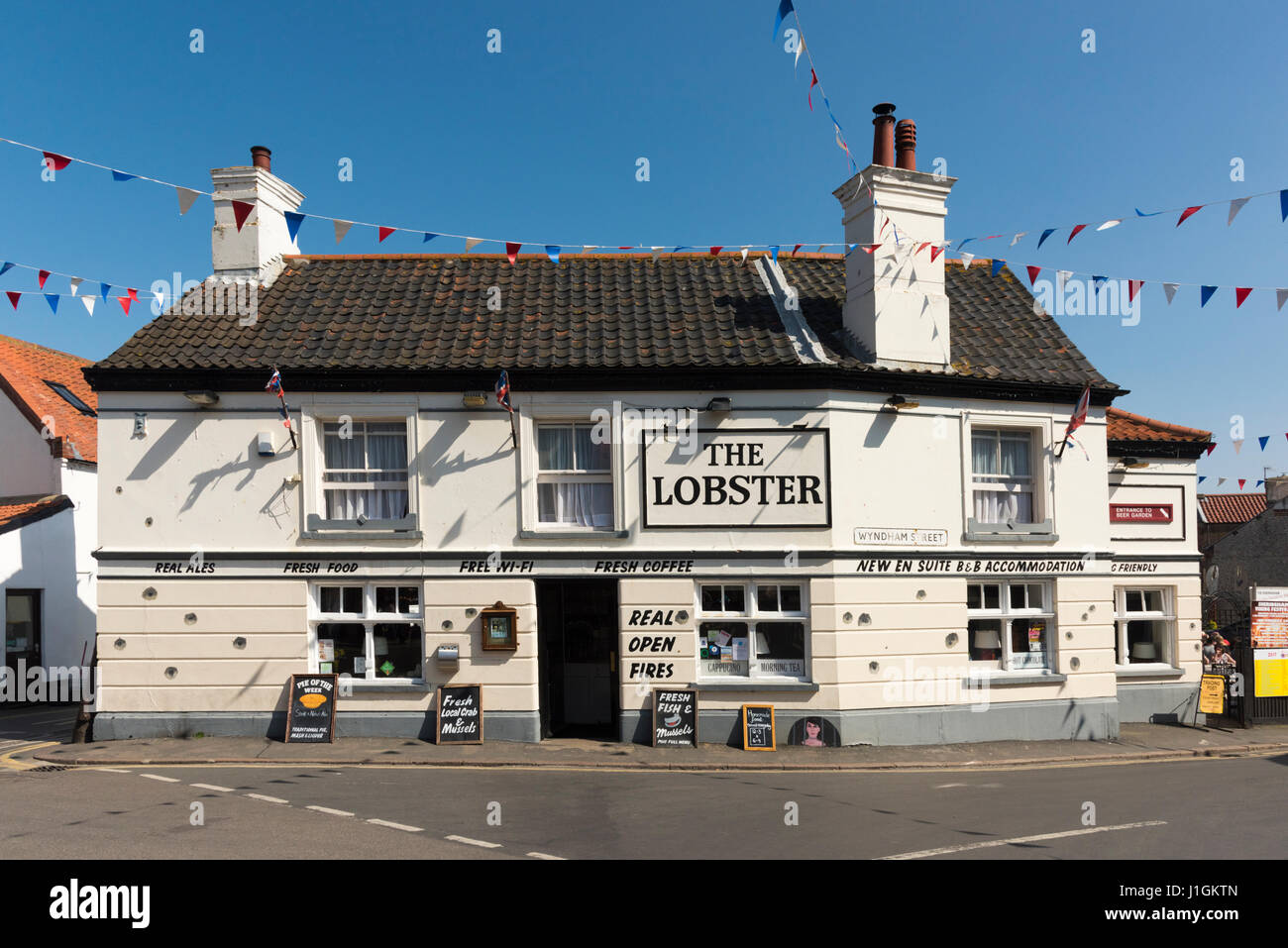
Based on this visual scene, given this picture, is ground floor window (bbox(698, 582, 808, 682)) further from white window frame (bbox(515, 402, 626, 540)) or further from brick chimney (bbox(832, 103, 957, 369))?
brick chimney (bbox(832, 103, 957, 369))

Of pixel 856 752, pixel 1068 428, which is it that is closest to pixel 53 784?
pixel 856 752

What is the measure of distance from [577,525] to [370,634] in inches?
145

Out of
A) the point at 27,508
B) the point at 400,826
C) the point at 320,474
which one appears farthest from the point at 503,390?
the point at 27,508

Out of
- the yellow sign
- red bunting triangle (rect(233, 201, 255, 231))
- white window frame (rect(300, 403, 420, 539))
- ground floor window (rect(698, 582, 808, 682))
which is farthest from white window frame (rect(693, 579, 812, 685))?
red bunting triangle (rect(233, 201, 255, 231))

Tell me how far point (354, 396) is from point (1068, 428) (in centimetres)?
1161

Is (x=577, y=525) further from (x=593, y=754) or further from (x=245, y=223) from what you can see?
(x=245, y=223)

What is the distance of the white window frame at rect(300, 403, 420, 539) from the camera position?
13.8 meters

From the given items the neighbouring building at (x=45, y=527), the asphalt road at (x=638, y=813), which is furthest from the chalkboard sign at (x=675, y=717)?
the neighbouring building at (x=45, y=527)

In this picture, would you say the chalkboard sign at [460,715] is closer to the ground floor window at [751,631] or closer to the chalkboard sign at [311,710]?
the chalkboard sign at [311,710]

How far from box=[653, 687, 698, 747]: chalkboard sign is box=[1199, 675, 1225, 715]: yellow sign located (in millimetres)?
10366

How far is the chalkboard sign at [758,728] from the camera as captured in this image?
13445 mm

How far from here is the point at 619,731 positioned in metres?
13.7

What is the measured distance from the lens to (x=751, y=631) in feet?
45.4
